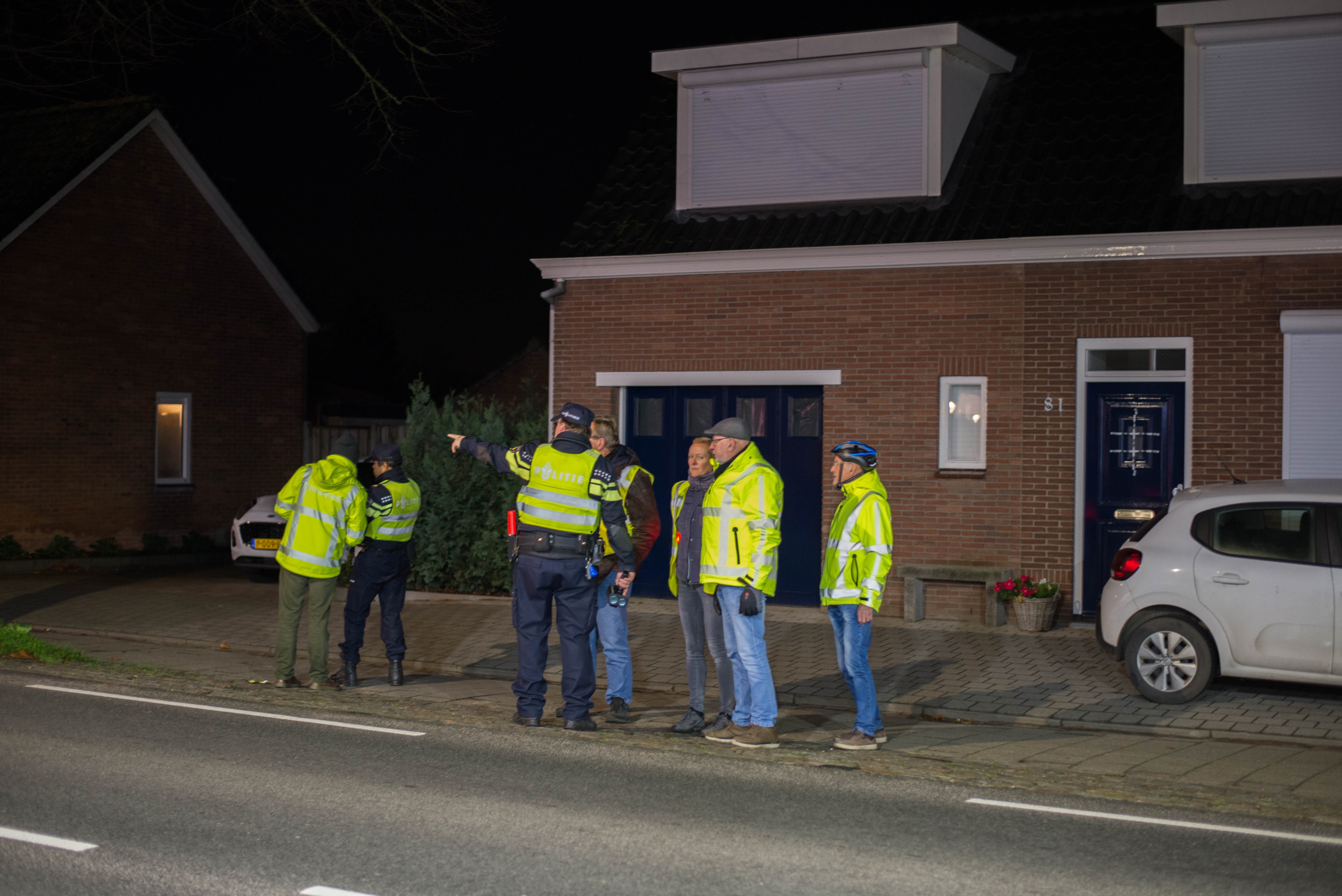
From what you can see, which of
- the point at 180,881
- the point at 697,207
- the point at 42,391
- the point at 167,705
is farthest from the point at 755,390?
the point at 42,391

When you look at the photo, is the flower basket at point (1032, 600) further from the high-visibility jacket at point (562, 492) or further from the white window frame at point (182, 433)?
the white window frame at point (182, 433)

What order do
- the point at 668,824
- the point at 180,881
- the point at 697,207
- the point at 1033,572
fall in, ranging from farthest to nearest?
the point at 697,207 < the point at 1033,572 < the point at 668,824 < the point at 180,881

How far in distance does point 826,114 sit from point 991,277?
2.80 meters

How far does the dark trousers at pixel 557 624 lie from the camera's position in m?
8.32

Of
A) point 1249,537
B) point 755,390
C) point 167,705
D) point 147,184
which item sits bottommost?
point 167,705

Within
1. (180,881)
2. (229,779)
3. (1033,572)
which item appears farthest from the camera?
(1033,572)

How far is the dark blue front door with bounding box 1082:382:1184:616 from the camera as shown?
12.8m

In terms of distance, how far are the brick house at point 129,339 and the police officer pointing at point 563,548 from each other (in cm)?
1451

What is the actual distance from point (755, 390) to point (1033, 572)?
11.3 ft

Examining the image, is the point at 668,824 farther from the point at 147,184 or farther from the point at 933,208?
the point at 147,184

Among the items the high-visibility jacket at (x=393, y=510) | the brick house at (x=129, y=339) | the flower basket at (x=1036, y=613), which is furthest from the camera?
the brick house at (x=129, y=339)

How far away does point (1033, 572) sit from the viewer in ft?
43.2

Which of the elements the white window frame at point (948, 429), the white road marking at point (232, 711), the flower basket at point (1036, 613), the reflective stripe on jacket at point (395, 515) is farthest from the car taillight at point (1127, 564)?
the reflective stripe on jacket at point (395, 515)

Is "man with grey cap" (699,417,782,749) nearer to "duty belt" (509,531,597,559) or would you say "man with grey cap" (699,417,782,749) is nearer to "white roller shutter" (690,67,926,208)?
"duty belt" (509,531,597,559)
